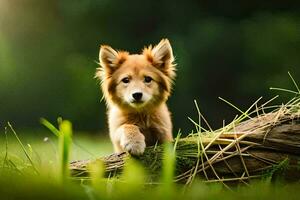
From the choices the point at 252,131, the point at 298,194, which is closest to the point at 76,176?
the point at 252,131

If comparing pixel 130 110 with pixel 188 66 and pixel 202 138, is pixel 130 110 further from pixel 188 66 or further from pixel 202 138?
pixel 188 66

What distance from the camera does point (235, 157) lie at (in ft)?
8.42

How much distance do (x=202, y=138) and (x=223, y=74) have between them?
7508 mm

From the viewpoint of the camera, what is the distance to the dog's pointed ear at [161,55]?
357 cm

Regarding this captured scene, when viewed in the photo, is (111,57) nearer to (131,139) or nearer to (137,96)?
(137,96)

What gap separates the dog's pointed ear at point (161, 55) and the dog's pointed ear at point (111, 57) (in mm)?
121

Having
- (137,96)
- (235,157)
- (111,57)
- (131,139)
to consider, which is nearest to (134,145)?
(131,139)

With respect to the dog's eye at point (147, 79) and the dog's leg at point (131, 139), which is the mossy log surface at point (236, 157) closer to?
the dog's leg at point (131, 139)

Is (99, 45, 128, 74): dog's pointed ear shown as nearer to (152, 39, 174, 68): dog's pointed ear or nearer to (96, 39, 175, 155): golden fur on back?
(96, 39, 175, 155): golden fur on back

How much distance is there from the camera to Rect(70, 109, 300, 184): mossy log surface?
2.54 meters

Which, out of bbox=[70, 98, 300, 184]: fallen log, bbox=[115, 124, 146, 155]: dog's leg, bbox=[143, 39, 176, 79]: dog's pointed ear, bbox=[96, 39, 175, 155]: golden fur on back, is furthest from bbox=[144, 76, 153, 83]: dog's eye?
bbox=[70, 98, 300, 184]: fallen log

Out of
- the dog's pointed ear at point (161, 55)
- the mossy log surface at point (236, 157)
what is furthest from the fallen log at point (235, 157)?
the dog's pointed ear at point (161, 55)

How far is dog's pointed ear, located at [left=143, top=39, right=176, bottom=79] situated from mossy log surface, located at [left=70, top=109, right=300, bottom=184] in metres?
1.00

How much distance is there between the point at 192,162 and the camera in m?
2.54
